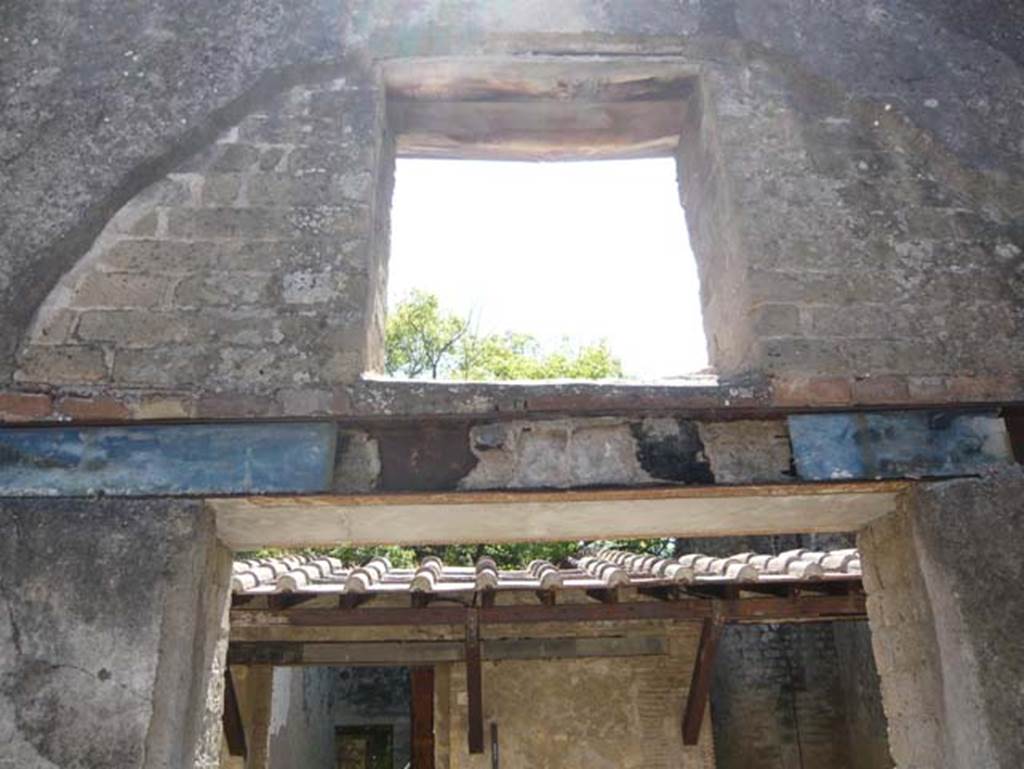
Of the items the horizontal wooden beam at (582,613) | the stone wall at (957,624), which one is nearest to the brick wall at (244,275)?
the stone wall at (957,624)

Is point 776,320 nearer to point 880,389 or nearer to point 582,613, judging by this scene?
point 880,389

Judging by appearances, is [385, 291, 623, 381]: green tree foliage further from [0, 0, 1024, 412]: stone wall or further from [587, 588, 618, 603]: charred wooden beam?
[0, 0, 1024, 412]: stone wall

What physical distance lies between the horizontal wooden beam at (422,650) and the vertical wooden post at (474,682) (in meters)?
0.47

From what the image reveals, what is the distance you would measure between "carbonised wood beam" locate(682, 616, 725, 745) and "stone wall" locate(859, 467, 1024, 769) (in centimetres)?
374

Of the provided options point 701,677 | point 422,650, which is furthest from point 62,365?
point 701,677

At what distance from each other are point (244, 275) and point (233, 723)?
5.50 m

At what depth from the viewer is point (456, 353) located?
64.6 feet

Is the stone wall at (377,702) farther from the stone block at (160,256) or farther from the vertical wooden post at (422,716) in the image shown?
the stone block at (160,256)

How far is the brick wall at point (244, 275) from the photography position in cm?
273

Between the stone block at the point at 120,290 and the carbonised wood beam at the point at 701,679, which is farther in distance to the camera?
the carbonised wood beam at the point at 701,679

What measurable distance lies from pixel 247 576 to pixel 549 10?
4.01 m

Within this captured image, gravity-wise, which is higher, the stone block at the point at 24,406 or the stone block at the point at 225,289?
the stone block at the point at 225,289

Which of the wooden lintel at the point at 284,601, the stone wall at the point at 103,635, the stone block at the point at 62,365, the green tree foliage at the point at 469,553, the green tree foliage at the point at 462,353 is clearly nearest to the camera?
the stone wall at the point at 103,635

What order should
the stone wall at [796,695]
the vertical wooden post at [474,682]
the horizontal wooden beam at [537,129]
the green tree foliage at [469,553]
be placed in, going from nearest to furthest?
the horizontal wooden beam at [537,129] → the vertical wooden post at [474,682] → the stone wall at [796,695] → the green tree foliage at [469,553]
